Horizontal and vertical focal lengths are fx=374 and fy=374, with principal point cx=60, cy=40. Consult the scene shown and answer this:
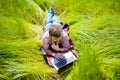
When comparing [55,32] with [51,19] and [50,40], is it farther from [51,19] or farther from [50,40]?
[51,19]

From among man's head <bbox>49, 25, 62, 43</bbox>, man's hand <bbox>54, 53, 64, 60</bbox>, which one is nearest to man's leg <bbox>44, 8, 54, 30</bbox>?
man's head <bbox>49, 25, 62, 43</bbox>

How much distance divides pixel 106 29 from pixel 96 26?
0.16m

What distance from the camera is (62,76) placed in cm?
379

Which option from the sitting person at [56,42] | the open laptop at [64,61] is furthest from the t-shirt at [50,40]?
the open laptop at [64,61]

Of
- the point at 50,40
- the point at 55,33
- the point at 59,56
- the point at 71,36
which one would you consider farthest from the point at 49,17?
the point at 59,56

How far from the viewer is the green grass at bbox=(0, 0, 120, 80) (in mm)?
3573

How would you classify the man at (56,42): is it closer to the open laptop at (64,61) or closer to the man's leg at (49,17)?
the open laptop at (64,61)

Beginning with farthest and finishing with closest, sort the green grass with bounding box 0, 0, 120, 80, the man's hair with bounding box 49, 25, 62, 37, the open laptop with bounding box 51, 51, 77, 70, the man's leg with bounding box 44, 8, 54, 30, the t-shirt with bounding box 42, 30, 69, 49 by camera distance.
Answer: the man's leg with bounding box 44, 8, 54, 30 < the t-shirt with bounding box 42, 30, 69, 49 < the man's hair with bounding box 49, 25, 62, 37 < the open laptop with bounding box 51, 51, 77, 70 < the green grass with bounding box 0, 0, 120, 80

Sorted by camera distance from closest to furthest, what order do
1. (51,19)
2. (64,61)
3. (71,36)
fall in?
(64,61) → (71,36) → (51,19)

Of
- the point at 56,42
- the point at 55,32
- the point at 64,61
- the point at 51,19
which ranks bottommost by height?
the point at 64,61

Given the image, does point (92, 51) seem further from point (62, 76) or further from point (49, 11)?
point (49, 11)

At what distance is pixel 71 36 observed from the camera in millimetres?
4273

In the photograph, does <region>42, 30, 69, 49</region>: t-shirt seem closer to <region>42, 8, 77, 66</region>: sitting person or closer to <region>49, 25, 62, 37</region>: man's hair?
<region>42, 8, 77, 66</region>: sitting person

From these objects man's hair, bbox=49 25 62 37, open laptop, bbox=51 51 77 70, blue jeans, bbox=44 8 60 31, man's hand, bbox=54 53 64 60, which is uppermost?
blue jeans, bbox=44 8 60 31
